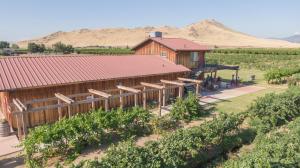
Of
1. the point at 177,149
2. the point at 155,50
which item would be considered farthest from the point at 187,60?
the point at 177,149

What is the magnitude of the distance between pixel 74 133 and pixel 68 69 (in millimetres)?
7356

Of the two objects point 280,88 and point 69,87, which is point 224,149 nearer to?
point 69,87

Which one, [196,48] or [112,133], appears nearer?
[112,133]

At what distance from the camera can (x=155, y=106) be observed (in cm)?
1994

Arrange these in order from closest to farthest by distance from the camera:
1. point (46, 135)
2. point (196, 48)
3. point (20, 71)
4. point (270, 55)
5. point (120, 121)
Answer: point (46, 135)
point (120, 121)
point (20, 71)
point (196, 48)
point (270, 55)

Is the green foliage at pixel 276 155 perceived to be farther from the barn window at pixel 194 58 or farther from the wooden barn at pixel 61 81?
the barn window at pixel 194 58

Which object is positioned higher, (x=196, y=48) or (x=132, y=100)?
(x=196, y=48)

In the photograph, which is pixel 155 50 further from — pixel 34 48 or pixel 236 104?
pixel 34 48

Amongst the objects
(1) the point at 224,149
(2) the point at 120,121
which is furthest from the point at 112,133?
(1) the point at 224,149

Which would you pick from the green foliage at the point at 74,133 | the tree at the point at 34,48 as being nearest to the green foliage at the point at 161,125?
the green foliage at the point at 74,133

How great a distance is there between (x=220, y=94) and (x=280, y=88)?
8.48 meters

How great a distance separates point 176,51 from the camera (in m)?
24.0

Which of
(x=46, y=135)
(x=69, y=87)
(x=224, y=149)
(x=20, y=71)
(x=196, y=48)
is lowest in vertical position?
(x=224, y=149)

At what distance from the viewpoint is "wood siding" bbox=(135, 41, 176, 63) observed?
24.7 m
